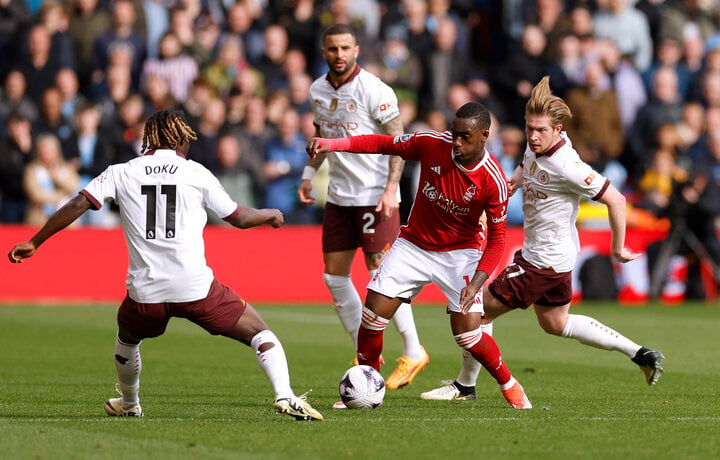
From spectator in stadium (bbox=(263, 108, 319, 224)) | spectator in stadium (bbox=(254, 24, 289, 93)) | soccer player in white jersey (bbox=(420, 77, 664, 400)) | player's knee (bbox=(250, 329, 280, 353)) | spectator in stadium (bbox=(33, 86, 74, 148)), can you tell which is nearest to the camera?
player's knee (bbox=(250, 329, 280, 353))

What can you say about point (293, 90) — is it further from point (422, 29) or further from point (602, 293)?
point (602, 293)

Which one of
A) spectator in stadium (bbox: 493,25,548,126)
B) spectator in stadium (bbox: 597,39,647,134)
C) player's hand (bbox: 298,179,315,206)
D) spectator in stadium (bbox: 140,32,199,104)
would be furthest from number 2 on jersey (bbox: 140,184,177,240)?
spectator in stadium (bbox: 597,39,647,134)

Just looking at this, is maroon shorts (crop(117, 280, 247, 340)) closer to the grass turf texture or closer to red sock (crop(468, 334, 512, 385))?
the grass turf texture

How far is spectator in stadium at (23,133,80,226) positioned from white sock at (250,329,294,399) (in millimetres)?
10696

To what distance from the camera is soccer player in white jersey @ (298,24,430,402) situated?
10.3m

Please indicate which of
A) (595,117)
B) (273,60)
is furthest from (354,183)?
(595,117)

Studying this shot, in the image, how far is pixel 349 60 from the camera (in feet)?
34.1

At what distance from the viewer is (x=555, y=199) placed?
360 inches

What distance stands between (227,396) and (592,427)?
2.90 m

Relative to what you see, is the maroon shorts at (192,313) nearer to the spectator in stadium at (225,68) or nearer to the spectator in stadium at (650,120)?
the spectator in stadium at (225,68)

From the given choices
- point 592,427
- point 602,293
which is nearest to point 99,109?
point 602,293

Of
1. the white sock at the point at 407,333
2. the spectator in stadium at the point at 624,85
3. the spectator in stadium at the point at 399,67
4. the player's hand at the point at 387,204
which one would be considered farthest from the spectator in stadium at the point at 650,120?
the player's hand at the point at 387,204

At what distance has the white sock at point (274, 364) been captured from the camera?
25.5ft

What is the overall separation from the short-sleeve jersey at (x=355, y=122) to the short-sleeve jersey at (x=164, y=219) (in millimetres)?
2805
